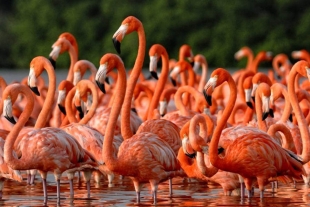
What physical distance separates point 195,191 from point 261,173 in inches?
48.1

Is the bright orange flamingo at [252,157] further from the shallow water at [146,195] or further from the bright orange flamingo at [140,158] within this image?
the bright orange flamingo at [140,158]

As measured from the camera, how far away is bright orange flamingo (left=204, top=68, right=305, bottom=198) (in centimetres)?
945

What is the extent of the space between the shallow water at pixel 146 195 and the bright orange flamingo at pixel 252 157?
0.28m

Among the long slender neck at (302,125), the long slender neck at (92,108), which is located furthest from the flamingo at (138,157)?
the long slender neck at (92,108)

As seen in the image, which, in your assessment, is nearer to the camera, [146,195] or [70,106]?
[146,195]

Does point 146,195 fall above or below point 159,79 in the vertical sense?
below

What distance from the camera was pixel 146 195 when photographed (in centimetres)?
1032

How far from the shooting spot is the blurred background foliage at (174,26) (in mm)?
37062

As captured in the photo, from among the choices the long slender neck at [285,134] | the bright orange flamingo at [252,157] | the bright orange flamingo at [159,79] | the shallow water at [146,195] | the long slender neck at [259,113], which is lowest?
the shallow water at [146,195]

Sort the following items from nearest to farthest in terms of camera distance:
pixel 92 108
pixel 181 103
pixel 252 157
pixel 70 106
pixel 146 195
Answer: pixel 252 157 → pixel 146 195 → pixel 92 108 → pixel 70 106 → pixel 181 103

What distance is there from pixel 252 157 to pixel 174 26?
1155 inches

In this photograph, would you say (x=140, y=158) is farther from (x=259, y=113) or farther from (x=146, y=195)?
(x=259, y=113)

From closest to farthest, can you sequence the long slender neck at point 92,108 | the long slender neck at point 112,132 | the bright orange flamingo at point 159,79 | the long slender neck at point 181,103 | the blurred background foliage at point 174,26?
the long slender neck at point 112,132 < the long slender neck at point 92,108 < the bright orange flamingo at point 159,79 < the long slender neck at point 181,103 < the blurred background foliage at point 174,26

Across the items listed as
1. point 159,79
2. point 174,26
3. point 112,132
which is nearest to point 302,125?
point 112,132
